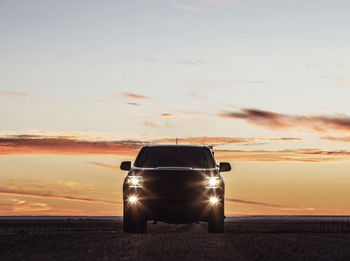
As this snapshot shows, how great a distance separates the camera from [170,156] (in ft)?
60.3

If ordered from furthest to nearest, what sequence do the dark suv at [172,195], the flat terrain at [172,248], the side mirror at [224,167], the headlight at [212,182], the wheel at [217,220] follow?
the side mirror at [224,167], the wheel at [217,220], the headlight at [212,182], the dark suv at [172,195], the flat terrain at [172,248]

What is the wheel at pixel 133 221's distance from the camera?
17703 mm

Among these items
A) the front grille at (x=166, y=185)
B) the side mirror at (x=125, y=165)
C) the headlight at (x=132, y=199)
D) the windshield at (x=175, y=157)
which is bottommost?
the headlight at (x=132, y=199)

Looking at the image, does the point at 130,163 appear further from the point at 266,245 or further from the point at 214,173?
the point at 266,245

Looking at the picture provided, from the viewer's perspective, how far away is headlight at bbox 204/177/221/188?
58.0 ft

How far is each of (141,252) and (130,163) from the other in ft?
17.3

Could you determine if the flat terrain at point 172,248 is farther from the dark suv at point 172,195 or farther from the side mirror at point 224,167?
the side mirror at point 224,167

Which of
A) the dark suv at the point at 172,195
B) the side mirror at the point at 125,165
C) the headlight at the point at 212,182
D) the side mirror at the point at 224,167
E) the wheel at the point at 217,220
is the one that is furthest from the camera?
the side mirror at the point at 224,167

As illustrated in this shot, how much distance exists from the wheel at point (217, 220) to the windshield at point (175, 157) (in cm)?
118

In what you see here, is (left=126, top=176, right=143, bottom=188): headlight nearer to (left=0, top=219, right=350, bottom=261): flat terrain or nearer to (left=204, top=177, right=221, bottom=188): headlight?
(left=0, top=219, right=350, bottom=261): flat terrain

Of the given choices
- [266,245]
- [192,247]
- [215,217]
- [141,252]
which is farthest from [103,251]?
[215,217]

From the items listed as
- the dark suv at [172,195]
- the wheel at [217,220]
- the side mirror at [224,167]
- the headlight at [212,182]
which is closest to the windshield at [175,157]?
the dark suv at [172,195]

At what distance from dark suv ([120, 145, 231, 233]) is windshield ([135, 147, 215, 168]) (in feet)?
0.56

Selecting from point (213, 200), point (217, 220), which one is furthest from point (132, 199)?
point (217, 220)
